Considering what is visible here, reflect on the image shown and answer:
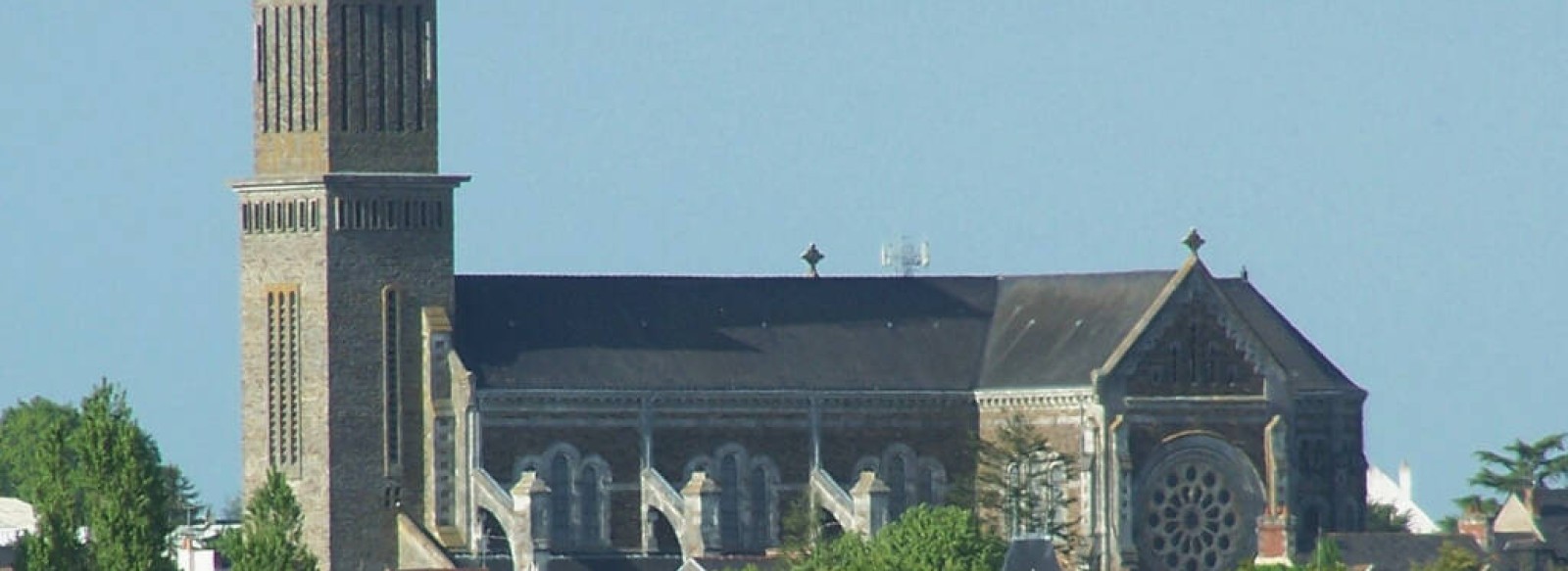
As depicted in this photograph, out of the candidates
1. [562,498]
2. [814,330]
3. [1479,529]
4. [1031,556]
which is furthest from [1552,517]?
[562,498]

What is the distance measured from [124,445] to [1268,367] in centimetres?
4497

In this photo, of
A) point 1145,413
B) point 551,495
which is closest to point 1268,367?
point 1145,413

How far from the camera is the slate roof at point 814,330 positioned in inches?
6181

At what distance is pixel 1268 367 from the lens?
158 metres

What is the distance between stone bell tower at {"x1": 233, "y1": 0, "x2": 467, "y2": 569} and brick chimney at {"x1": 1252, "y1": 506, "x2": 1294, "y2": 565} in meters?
19.6

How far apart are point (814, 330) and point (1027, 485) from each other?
7183 millimetres

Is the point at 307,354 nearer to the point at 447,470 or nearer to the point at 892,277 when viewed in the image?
the point at 447,470

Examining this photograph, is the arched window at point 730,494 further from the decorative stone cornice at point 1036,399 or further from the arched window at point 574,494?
the decorative stone cornice at point 1036,399

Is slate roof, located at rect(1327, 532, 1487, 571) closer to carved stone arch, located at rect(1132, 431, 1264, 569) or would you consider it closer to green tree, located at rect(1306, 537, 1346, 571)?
green tree, located at rect(1306, 537, 1346, 571)

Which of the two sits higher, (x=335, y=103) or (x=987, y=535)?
(x=335, y=103)

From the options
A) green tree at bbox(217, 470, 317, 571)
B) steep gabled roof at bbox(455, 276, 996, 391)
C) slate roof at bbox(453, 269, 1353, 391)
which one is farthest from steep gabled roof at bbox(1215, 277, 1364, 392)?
green tree at bbox(217, 470, 317, 571)

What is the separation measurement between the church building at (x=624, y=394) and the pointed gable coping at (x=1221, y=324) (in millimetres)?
Answer: 65

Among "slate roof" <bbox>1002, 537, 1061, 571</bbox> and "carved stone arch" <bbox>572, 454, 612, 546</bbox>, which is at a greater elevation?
"carved stone arch" <bbox>572, 454, 612, 546</bbox>

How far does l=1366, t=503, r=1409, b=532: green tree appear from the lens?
6791 inches
